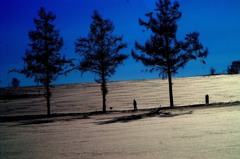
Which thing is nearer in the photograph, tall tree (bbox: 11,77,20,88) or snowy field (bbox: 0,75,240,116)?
snowy field (bbox: 0,75,240,116)

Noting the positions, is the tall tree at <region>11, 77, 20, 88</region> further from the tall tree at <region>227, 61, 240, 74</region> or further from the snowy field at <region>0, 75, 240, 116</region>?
the tall tree at <region>227, 61, 240, 74</region>

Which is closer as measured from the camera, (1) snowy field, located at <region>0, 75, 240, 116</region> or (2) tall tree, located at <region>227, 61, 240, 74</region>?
(1) snowy field, located at <region>0, 75, 240, 116</region>

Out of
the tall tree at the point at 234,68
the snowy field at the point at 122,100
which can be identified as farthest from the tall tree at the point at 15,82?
the tall tree at the point at 234,68

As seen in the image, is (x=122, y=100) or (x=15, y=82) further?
(x=15, y=82)

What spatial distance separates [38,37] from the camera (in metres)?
26.1

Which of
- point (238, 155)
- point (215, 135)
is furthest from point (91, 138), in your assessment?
point (238, 155)

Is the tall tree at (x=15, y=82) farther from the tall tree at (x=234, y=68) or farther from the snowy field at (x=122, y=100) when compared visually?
the tall tree at (x=234, y=68)

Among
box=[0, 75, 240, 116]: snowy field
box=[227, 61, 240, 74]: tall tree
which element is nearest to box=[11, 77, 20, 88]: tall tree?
box=[0, 75, 240, 116]: snowy field

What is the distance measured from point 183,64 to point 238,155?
20152mm

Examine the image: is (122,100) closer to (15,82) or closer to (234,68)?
(15,82)

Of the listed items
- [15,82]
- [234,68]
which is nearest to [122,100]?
[15,82]

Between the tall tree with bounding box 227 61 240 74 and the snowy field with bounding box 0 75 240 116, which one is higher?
the tall tree with bounding box 227 61 240 74

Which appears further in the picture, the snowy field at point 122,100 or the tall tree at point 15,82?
the tall tree at point 15,82

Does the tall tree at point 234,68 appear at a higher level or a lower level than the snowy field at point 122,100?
higher
